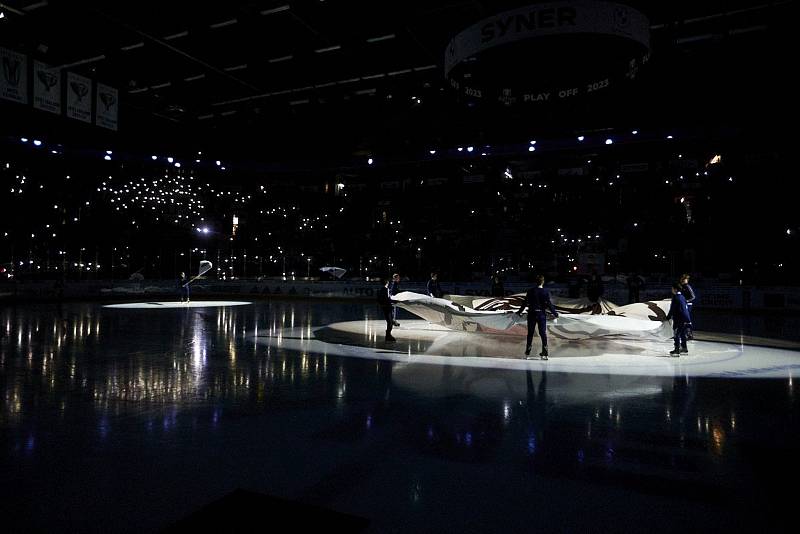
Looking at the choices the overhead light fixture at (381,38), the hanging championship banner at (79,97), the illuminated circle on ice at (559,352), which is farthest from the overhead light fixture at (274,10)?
the illuminated circle on ice at (559,352)

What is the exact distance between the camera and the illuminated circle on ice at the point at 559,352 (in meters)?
8.08

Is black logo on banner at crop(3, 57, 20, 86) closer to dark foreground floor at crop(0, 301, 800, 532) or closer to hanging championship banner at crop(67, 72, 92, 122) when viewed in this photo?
hanging championship banner at crop(67, 72, 92, 122)

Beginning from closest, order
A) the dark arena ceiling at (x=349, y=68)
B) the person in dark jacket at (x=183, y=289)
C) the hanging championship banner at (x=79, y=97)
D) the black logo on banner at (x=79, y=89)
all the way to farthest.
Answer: the dark arena ceiling at (x=349, y=68)
the hanging championship banner at (x=79, y=97)
the black logo on banner at (x=79, y=89)
the person in dark jacket at (x=183, y=289)

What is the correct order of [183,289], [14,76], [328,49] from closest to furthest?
[14,76] < [328,49] < [183,289]

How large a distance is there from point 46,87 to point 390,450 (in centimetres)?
1563

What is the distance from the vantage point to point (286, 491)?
10.9 feet

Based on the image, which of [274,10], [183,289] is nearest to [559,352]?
[274,10]

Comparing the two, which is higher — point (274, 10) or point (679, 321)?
point (274, 10)

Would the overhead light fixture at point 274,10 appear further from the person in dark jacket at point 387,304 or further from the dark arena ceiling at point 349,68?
the person in dark jacket at point 387,304

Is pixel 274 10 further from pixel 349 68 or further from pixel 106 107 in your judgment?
pixel 106 107

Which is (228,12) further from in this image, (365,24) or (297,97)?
(297,97)

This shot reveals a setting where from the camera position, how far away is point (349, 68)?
56.4 feet

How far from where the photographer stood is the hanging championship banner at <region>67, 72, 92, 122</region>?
14852mm

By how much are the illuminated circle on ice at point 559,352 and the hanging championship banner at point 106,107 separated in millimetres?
9081
